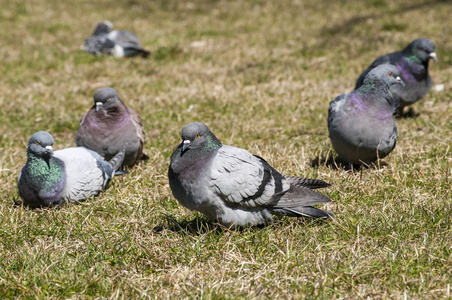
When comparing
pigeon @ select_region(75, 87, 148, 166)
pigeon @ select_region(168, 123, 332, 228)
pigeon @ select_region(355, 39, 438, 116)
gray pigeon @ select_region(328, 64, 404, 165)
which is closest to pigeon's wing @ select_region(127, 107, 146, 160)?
pigeon @ select_region(75, 87, 148, 166)

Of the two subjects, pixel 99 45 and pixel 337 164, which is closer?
pixel 337 164

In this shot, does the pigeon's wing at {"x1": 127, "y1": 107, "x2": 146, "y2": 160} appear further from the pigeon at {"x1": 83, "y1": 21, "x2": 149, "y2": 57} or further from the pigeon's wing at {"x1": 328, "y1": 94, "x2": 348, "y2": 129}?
the pigeon at {"x1": 83, "y1": 21, "x2": 149, "y2": 57}

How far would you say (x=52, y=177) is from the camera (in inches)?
162

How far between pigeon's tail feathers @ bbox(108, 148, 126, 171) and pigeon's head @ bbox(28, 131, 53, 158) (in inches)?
26.7

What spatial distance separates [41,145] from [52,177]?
0.29m

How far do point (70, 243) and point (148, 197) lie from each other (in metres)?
0.94

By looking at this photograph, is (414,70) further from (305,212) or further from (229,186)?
(229,186)

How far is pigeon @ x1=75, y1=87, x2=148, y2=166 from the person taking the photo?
4.90m

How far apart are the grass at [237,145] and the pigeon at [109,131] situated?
288 millimetres

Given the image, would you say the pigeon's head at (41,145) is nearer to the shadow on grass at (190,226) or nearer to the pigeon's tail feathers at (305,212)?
the shadow on grass at (190,226)

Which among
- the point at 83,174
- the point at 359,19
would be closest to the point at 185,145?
the point at 83,174

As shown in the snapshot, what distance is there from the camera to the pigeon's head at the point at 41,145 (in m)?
4.08

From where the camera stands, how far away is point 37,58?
28.8 feet

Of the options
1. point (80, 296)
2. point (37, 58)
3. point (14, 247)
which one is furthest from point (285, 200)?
point (37, 58)
